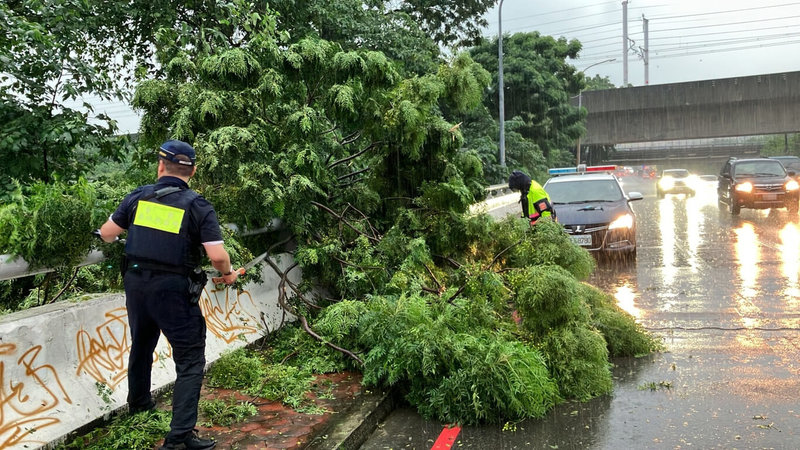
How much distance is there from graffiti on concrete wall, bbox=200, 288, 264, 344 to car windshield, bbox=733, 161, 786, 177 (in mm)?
20253

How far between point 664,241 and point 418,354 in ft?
41.4

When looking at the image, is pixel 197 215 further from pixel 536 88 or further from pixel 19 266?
pixel 536 88

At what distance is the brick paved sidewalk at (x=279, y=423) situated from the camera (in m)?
4.28

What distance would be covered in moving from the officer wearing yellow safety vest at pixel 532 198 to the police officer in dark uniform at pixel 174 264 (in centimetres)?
584

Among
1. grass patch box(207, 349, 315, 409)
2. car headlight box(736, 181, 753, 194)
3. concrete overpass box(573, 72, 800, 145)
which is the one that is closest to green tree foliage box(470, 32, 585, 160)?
concrete overpass box(573, 72, 800, 145)

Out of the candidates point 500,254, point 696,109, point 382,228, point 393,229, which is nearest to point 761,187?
point 382,228

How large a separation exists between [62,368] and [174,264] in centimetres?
95

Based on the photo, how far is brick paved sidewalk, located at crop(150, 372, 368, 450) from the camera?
4.28 m

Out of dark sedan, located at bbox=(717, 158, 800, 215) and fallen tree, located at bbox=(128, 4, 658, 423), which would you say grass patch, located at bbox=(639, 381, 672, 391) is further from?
dark sedan, located at bbox=(717, 158, 800, 215)

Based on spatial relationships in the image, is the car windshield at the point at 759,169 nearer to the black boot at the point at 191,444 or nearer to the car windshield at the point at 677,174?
the car windshield at the point at 677,174

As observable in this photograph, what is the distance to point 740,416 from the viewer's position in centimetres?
488

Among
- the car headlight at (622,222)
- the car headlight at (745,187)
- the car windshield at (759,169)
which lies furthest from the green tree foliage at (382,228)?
the car windshield at (759,169)

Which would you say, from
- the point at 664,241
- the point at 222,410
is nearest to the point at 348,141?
the point at 222,410

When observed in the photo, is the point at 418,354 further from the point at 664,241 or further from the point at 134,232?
the point at 664,241
